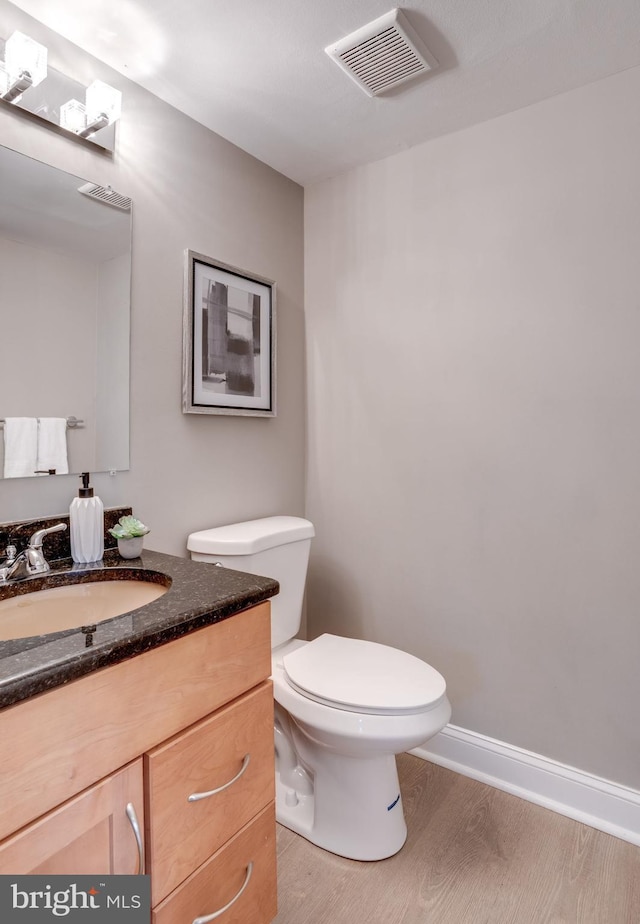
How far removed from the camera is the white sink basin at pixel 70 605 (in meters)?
1.09

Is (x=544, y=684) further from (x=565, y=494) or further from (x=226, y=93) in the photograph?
(x=226, y=93)

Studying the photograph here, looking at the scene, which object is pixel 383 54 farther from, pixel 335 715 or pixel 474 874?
pixel 474 874

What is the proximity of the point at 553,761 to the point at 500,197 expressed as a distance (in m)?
1.89

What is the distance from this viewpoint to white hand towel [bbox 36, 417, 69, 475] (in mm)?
1341

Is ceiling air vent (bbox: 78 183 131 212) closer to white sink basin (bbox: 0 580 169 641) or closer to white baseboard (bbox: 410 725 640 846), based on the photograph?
white sink basin (bbox: 0 580 169 641)

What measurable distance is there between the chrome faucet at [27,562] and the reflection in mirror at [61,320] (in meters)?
0.18

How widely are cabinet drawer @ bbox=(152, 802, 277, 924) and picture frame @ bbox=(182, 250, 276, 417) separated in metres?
1.17

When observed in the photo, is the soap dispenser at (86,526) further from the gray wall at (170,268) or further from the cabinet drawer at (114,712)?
the cabinet drawer at (114,712)

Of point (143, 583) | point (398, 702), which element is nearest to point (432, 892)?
point (398, 702)

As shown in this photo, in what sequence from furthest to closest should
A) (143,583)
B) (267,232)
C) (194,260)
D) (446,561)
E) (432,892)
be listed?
(267,232), (446,561), (194,260), (432,892), (143,583)

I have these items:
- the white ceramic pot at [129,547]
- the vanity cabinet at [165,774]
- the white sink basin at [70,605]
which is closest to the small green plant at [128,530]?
the white ceramic pot at [129,547]

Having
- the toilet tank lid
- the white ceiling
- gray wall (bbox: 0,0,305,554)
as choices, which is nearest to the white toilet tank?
the toilet tank lid

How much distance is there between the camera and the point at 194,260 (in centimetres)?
173

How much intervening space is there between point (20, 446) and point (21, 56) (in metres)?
0.90
